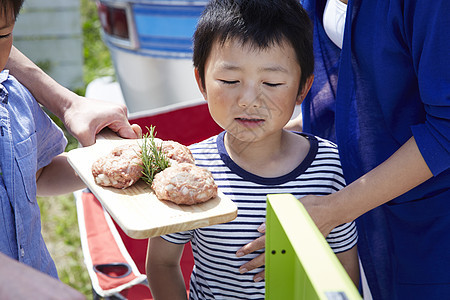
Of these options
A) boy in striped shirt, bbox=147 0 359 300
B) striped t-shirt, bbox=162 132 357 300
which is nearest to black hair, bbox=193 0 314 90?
boy in striped shirt, bbox=147 0 359 300

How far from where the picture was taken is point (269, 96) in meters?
1.28

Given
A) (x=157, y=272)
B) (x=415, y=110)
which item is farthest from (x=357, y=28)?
(x=157, y=272)

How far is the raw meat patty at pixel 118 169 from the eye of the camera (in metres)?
1.19

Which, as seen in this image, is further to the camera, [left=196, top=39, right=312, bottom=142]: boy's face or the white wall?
the white wall

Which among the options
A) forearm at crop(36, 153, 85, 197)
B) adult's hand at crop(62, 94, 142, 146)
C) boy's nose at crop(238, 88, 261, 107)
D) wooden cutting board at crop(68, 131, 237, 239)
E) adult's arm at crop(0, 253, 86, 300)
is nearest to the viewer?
adult's arm at crop(0, 253, 86, 300)

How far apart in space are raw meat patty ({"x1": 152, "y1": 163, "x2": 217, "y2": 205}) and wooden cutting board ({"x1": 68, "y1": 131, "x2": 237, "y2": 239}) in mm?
16

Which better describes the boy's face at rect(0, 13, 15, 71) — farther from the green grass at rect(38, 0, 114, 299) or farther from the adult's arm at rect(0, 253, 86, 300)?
the green grass at rect(38, 0, 114, 299)

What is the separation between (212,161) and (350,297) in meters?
0.85

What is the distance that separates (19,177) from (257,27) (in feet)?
2.25

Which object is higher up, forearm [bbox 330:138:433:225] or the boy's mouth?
the boy's mouth

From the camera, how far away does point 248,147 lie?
1428 millimetres

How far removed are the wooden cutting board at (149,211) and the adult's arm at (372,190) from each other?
24 centimetres

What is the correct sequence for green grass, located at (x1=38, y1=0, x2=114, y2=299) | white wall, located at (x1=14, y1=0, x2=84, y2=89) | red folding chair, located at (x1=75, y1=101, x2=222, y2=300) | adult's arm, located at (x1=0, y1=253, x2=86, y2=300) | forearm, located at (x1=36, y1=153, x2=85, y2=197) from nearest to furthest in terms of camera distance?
adult's arm, located at (x1=0, y1=253, x2=86, y2=300), forearm, located at (x1=36, y1=153, x2=85, y2=197), red folding chair, located at (x1=75, y1=101, x2=222, y2=300), green grass, located at (x1=38, y1=0, x2=114, y2=299), white wall, located at (x1=14, y1=0, x2=84, y2=89)

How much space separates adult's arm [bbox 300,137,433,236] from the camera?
4.00ft
